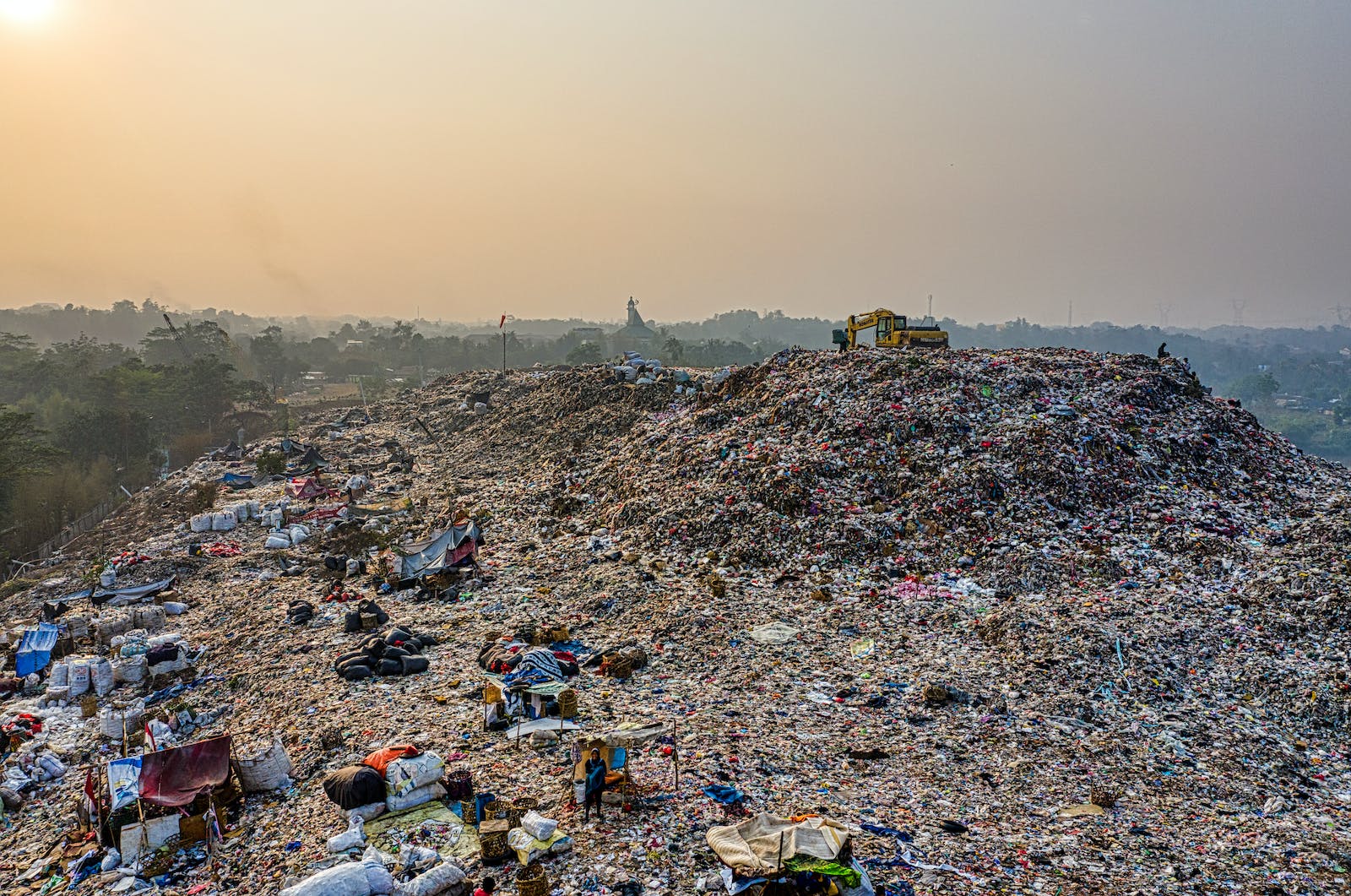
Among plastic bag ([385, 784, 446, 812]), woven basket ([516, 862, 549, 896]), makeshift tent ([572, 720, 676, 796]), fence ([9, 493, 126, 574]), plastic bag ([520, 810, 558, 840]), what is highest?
makeshift tent ([572, 720, 676, 796])

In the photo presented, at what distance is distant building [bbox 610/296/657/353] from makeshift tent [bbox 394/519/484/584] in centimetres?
7526

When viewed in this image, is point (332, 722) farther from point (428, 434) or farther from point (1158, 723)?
point (428, 434)

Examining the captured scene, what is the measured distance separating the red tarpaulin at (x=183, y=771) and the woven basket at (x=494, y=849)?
274cm

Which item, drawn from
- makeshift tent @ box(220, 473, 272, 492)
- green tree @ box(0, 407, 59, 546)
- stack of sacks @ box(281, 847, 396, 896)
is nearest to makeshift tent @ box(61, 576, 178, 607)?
makeshift tent @ box(220, 473, 272, 492)

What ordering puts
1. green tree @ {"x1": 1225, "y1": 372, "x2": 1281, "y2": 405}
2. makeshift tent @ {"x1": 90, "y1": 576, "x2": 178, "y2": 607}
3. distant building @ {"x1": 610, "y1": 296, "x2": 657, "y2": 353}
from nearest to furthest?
makeshift tent @ {"x1": 90, "y1": 576, "x2": 178, "y2": 607}
green tree @ {"x1": 1225, "y1": 372, "x2": 1281, "y2": 405}
distant building @ {"x1": 610, "y1": 296, "x2": 657, "y2": 353}

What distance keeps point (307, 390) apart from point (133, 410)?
2768 centimetres

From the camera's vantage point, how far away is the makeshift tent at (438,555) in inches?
506

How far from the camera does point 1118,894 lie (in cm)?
517

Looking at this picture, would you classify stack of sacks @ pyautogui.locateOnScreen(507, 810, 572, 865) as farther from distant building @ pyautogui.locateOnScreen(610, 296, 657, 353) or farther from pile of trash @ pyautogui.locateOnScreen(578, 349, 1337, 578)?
distant building @ pyautogui.locateOnScreen(610, 296, 657, 353)

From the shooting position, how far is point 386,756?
655 centimetres

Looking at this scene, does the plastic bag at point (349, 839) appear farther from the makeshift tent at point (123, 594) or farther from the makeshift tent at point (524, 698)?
the makeshift tent at point (123, 594)

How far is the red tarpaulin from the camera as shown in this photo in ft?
20.7

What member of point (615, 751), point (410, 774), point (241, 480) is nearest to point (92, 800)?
point (410, 774)

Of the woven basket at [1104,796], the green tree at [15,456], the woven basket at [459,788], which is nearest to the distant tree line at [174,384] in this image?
the green tree at [15,456]
